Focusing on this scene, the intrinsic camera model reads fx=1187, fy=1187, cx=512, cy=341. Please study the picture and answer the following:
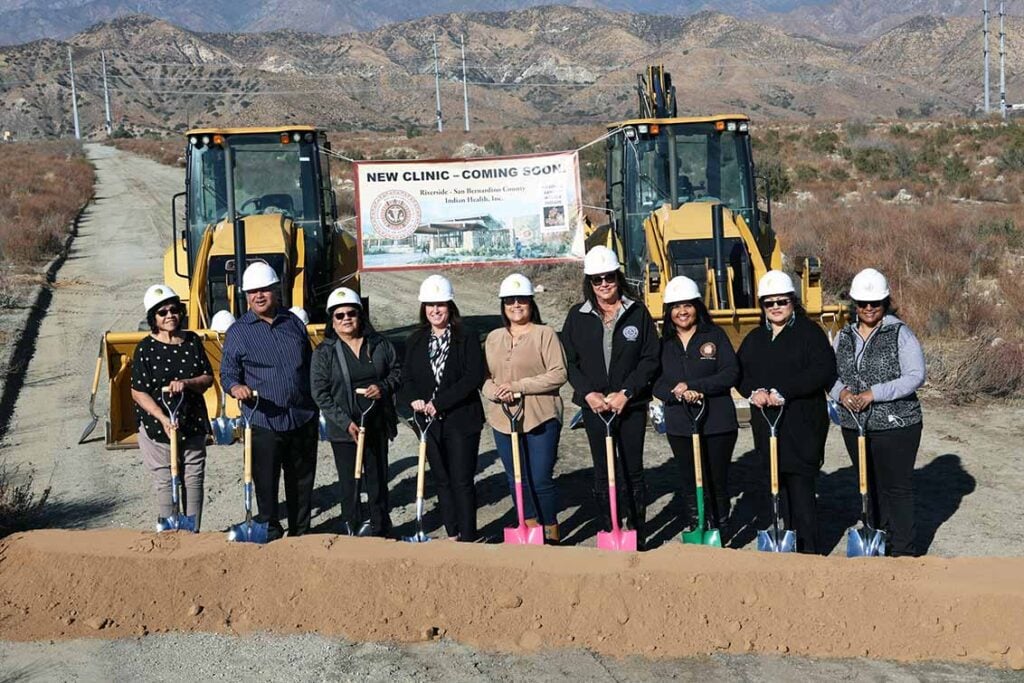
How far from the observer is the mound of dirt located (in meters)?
Answer: 5.88

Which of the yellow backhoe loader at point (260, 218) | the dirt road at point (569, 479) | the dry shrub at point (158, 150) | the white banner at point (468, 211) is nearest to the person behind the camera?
the dirt road at point (569, 479)

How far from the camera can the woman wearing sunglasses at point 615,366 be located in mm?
6852

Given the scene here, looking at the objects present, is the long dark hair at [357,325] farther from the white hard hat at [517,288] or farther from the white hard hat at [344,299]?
the white hard hat at [517,288]

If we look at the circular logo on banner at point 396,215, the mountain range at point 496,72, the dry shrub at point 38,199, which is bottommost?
the circular logo on banner at point 396,215

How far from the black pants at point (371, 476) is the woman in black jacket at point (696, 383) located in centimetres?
172

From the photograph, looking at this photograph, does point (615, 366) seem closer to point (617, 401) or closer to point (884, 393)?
point (617, 401)

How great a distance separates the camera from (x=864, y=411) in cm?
662

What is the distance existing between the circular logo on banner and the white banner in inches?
0.4

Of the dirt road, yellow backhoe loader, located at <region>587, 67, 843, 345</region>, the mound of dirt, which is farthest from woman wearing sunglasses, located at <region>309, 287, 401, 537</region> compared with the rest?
yellow backhoe loader, located at <region>587, 67, 843, 345</region>

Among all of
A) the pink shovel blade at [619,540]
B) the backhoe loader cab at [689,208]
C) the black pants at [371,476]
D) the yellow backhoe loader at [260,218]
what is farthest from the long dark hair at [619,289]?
the yellow backhoe loader at [260,218]

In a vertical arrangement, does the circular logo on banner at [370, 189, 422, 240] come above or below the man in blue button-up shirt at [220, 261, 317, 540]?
above

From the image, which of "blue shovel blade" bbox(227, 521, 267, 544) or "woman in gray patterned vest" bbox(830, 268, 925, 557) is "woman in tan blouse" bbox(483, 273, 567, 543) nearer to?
"blue shovel blade" bbox(227, 521, 267, 544)

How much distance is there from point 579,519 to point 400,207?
522 cm

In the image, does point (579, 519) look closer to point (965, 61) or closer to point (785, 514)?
point (785, 514)
